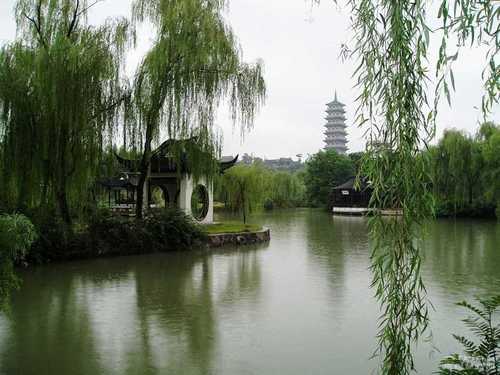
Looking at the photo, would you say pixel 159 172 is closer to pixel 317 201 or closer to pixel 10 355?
pixel 10 355

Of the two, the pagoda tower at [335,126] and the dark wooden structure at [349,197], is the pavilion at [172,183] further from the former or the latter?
the pagoda tower at [335,126]

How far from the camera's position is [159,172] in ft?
51.9

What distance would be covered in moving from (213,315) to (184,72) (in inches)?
260

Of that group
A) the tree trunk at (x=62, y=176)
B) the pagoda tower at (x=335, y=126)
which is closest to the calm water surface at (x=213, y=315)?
the tree trunk at (x=62, y=176)

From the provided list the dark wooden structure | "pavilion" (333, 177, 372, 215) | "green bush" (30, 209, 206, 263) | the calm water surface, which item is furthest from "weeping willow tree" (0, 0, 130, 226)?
the dark wooden structure

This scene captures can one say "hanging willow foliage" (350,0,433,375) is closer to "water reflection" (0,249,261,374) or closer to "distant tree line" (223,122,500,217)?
"water reflection" (0,249,261,374)

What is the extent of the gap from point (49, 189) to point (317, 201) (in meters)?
31.9

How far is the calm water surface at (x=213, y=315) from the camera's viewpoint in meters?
4.26

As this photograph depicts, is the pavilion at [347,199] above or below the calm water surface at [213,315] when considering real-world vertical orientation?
above

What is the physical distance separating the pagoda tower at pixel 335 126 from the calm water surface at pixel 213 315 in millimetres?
59641

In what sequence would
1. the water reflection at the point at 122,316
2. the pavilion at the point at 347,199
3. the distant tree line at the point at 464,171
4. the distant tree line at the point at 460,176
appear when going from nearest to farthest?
the water reflection at the point at 122,316 → the distant tree line at the point at 460,176 → the distant tree line at the point at 464,171 → the pavilion at the point at 347,199

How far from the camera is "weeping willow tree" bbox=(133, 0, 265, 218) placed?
431 inches

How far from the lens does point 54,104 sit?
9.16 metres

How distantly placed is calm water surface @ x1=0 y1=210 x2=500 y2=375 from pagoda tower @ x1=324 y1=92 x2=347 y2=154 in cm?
5964
